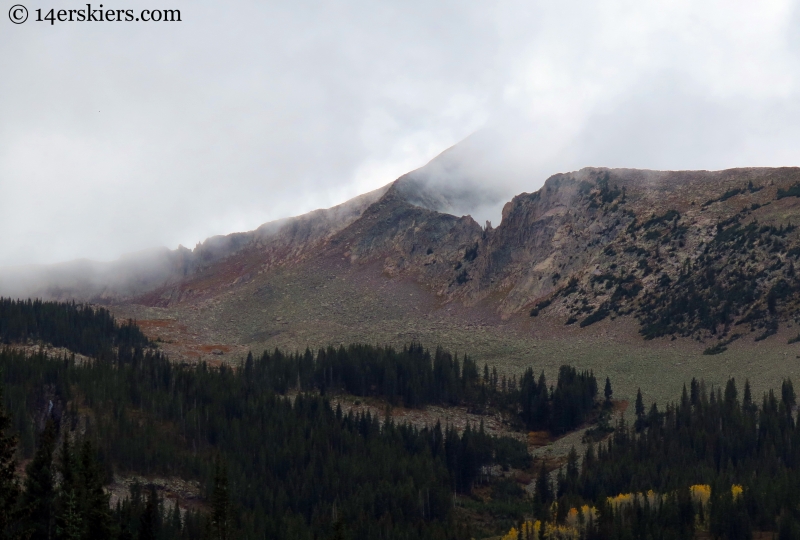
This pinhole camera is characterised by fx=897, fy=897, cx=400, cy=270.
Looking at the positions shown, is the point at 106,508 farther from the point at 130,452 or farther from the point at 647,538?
the point at 130,452

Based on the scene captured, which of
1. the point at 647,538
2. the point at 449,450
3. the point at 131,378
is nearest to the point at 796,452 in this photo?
the point at 647,538

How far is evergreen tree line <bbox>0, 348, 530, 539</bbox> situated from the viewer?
12950 centimetres

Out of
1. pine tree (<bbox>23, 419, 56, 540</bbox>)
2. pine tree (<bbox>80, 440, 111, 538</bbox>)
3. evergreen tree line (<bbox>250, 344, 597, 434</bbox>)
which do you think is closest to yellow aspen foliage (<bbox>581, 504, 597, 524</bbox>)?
evergreen tree line (<bbox>250, 344, 597, 434</bbox>)

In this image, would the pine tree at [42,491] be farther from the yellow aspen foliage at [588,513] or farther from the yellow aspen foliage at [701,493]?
the yellow aspen foliage at [701,493]

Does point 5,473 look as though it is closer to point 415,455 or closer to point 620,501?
point 620,501

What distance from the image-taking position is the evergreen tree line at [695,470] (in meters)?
108

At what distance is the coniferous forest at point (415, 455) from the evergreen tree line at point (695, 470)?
29 centimetres

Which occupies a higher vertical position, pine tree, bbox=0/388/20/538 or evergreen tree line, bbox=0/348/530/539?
pine tree, bbox=0/388/20/538

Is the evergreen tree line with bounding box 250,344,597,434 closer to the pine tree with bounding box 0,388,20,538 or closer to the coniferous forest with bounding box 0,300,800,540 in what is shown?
the coniferous forest with bounding box 0,300,800,540

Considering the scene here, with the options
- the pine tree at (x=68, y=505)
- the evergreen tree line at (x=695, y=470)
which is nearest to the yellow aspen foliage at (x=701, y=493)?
the evergreen tree line at (x=695, y=470)

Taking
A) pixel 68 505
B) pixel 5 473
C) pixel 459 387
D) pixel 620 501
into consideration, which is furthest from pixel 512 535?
pixel 5 473

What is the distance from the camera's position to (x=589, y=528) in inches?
4469

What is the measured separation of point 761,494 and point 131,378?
110 meters

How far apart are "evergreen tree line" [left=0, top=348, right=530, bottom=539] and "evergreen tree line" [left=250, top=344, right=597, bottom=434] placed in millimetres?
12776
